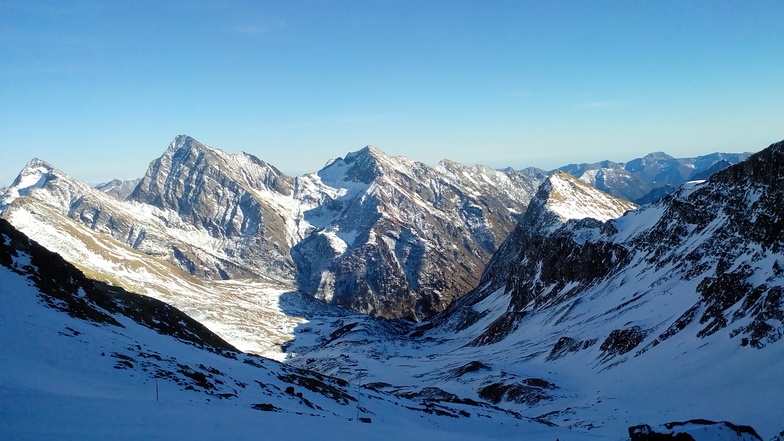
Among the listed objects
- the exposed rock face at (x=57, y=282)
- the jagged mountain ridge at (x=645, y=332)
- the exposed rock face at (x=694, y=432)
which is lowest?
the jagged mountain ridge at (x=645, y=332)

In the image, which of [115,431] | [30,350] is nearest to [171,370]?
[30,350]

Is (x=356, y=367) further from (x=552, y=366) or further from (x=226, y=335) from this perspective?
(x=226, y=335)

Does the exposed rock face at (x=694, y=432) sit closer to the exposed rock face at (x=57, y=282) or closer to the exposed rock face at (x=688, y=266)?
the exposed rock face at (x=688, y=266)

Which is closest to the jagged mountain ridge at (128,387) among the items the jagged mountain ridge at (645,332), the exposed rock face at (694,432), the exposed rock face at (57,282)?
the exposed rock face at (57,282)

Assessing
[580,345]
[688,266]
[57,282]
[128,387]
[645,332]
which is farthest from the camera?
[688,266]

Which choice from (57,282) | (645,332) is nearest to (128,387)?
(57,282)

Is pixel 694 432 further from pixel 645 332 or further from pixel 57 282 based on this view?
pixel 645 332

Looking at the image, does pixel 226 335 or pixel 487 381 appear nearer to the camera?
pixel 487 381

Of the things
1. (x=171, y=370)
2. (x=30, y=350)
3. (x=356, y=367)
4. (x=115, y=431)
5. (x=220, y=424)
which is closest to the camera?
(x=115, y=431)
